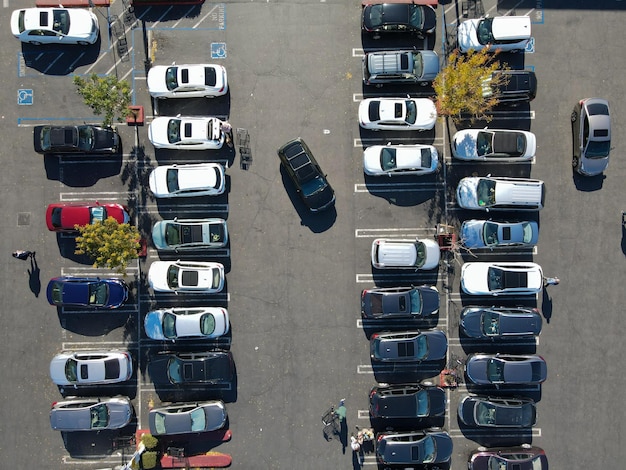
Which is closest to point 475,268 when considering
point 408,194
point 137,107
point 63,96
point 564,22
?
point 408,194

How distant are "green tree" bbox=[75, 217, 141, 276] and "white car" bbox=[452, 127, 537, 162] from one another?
2091cm

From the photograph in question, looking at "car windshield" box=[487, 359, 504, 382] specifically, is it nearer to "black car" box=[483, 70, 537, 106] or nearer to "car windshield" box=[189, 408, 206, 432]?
"black car" box=[483, 70, 537, 106]

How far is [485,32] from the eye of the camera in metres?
32.4

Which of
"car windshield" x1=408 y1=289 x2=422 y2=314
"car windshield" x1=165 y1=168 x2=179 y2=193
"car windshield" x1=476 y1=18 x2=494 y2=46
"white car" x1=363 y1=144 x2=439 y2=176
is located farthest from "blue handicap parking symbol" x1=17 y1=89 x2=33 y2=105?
"car windshield" x1=476 y1=18 x2=494 y2=46

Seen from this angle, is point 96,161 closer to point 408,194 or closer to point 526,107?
point 408,194

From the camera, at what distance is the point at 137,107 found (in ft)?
109

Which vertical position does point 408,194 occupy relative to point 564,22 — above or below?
below

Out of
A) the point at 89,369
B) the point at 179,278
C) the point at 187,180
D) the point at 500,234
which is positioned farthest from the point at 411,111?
the point at 89,369

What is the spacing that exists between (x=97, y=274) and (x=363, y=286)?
676 inches

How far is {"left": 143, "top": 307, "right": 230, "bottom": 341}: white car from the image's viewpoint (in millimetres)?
31781

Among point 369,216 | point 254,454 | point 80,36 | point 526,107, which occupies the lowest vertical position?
point 254,454

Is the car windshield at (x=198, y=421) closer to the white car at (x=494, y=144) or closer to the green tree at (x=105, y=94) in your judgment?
the green tree at (x=105, y=94)

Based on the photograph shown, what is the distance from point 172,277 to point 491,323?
2000cm

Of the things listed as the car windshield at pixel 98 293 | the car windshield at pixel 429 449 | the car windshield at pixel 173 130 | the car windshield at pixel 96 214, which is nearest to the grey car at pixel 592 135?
the car windshield at pixel 429 449
